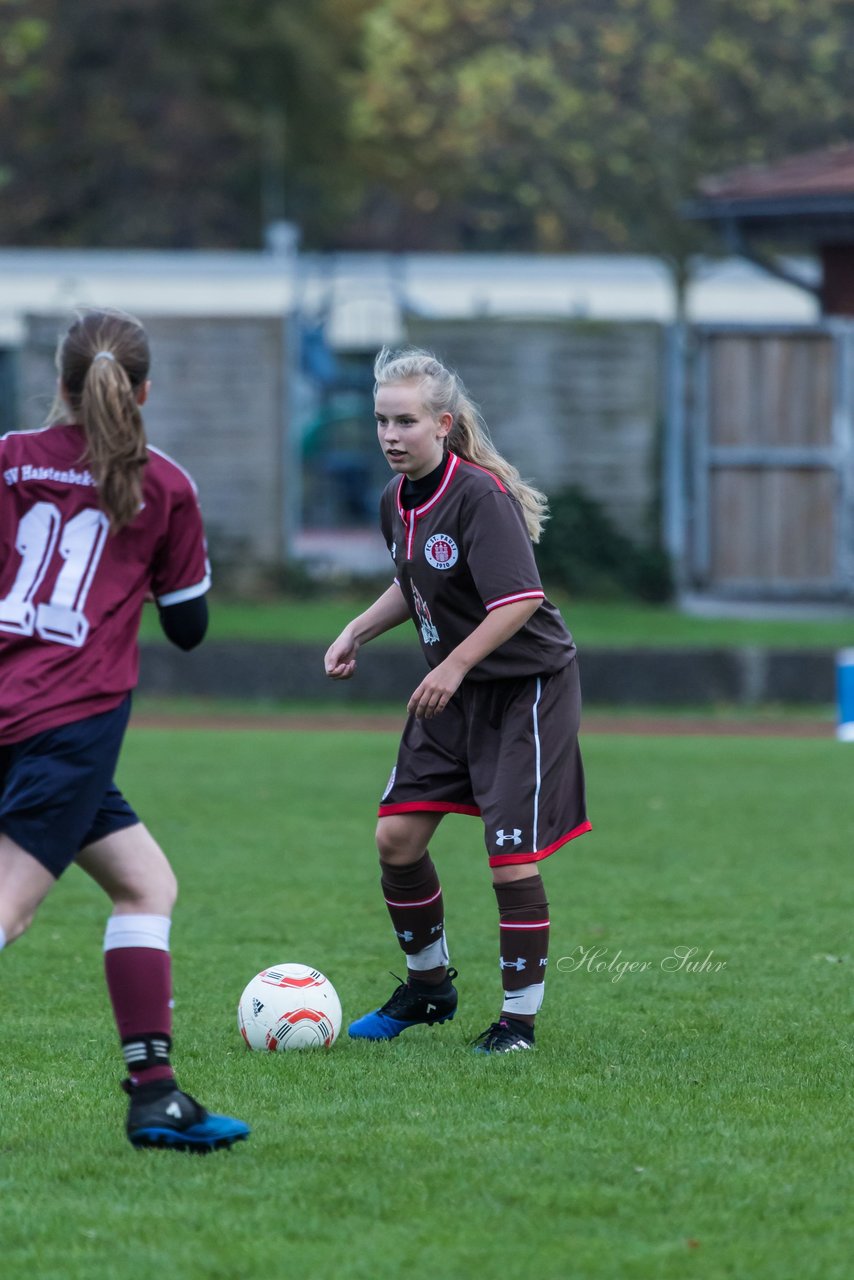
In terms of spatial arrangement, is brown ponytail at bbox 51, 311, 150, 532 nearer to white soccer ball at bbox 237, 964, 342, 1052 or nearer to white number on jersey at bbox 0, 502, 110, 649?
white number on jersey at bbox 0, 502, 110, 649

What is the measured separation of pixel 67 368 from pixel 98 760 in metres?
0.78

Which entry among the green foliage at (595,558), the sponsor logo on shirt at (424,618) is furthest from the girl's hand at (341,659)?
the green foliage at (595,558)

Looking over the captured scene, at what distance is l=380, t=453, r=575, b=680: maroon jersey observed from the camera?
476 cm

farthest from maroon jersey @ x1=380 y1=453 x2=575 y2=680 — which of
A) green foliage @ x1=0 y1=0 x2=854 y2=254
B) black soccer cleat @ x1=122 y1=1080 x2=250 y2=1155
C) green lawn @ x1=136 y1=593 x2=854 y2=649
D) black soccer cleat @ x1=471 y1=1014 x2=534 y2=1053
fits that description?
green foliage @ x1=0 y1=0 x2=854 y2=254

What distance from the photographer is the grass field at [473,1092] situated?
11.1 feet

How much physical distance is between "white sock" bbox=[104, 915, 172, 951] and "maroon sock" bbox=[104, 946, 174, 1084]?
0.03ft

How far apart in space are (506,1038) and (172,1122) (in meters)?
1.29

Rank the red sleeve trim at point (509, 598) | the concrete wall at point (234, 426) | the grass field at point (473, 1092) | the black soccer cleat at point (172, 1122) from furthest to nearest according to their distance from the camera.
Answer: the concrete wall at point (234, 426) → the red sleeve trim at point (509, 598) → the black soccer cleat at point (172, 1122) → the grass field at point (473, 1092)

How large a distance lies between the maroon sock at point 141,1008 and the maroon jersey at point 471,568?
1.35 metres

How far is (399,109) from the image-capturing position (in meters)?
32.6

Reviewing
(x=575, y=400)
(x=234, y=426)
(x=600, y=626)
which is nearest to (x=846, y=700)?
(x=600, y=626)

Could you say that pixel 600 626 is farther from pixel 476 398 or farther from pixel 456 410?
pixel 456 410

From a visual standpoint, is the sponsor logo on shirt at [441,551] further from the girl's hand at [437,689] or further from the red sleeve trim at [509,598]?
the girl's hand at [437,689]

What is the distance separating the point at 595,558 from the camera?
1772 centimetres
